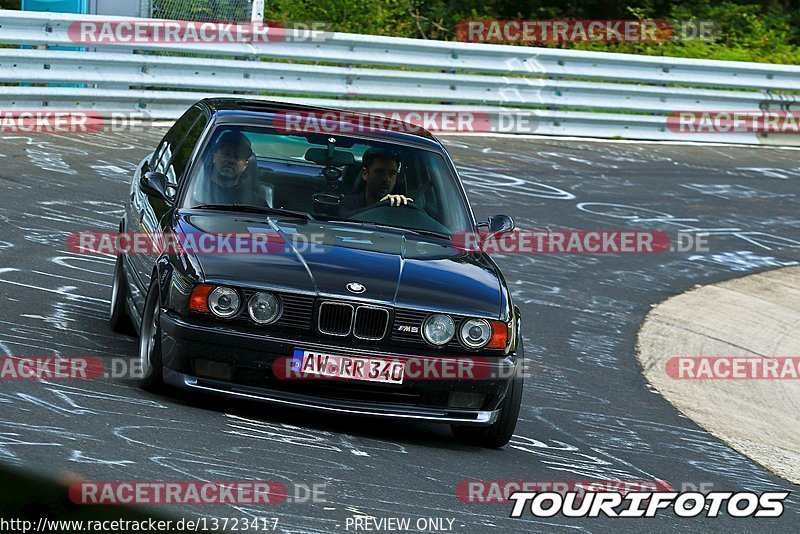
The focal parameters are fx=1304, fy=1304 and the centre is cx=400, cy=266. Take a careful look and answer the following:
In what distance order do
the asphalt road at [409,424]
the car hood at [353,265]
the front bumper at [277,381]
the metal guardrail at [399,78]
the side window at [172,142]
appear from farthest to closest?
the metal guardrail at [399,78] → the side window at [172,142] → the car hood at [353,265] → the front bumper at [277,381] → the asphalt road at [409,424]

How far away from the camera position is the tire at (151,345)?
5961mm

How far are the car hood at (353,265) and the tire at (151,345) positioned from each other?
1.12 feet

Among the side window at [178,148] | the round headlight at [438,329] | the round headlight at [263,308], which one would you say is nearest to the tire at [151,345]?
the round headlight at [263,308]

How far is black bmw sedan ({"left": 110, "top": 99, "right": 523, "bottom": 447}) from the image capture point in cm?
580

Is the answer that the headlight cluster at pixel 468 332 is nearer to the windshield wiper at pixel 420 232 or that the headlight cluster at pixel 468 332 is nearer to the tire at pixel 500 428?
the tire at pixel 500 428

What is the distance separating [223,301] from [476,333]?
46.0 inches

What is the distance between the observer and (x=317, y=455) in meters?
5.51

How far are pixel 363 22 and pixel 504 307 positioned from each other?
17878mm

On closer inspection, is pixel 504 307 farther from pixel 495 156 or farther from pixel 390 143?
pixel 495 156

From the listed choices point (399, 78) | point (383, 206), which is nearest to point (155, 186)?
point (383, 206)

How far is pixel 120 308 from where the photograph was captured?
7.65 m

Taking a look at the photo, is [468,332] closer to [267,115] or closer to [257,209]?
[257,209]

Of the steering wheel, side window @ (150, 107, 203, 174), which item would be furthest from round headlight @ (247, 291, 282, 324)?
side window @ (150, 107, 203, 174)

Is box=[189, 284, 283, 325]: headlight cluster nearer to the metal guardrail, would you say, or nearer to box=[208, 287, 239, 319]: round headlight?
box=[208, 287, 239, 319]: round headlight
